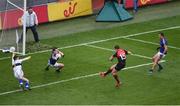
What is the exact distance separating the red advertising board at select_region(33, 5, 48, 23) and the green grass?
4.57 m

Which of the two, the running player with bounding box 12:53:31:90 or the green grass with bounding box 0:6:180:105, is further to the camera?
the running player with bounding box 12:53:31:90

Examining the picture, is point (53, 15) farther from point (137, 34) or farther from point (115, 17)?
point (137, 34)

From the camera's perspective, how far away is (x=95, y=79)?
26375 mm

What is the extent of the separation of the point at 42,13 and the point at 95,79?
13.9 m

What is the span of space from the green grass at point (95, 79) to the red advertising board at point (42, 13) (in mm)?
4571

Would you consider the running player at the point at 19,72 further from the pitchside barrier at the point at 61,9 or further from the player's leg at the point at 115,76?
the pitchside barrier at the point at 61,9

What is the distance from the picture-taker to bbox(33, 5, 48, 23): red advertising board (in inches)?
1535

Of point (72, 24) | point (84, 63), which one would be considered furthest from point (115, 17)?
point (84, 63)

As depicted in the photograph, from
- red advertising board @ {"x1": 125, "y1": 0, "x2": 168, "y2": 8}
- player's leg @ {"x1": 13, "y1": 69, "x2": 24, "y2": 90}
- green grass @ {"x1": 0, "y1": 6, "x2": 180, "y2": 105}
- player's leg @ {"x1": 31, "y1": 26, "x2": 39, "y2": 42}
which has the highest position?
red advertising board @ {"x1": 125, "y1": 0, "x2": 168, "y2": 8}

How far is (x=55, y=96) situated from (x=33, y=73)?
3.97 metres

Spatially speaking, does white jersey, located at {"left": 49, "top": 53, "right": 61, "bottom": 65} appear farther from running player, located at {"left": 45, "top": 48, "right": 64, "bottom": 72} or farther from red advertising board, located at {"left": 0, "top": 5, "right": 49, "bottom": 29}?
red advertising board, located at {"left": 0, "top": 5, "right": 49, "bottom": 29}

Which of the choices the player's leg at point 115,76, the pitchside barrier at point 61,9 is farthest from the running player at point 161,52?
the pitchside barrier at point 61,9

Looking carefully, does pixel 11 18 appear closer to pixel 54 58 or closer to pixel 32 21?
pixel 32 21

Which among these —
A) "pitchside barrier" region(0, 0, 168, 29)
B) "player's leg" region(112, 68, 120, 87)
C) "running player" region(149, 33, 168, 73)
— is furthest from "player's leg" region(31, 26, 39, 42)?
"player's leg" region(112, 68, 120, 87)
